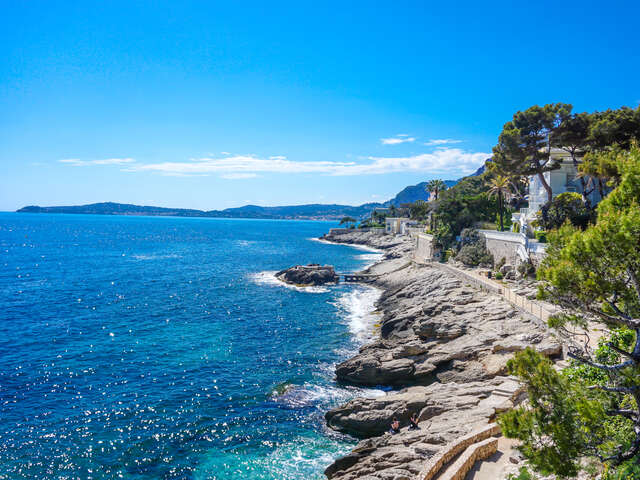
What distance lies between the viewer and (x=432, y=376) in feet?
85.8

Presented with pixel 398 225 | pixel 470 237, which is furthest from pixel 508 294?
pixel 398 225

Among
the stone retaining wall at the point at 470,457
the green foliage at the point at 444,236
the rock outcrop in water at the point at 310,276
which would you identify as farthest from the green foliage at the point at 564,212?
the rock outcrop in water at the point at 310,276

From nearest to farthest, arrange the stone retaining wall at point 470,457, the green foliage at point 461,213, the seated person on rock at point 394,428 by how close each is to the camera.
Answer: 1. the stone retaining wall at point 470,457
2. the seated person on rock at point 394,428
3. the green foliage at point 461,213

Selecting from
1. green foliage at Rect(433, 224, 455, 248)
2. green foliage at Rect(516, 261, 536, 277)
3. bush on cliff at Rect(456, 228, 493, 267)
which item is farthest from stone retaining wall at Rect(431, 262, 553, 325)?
green foliage at Rect(433, 224, 455, 248)

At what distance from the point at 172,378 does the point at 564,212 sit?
120 ft

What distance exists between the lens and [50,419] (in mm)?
22297

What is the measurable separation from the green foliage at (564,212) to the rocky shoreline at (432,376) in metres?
9.71

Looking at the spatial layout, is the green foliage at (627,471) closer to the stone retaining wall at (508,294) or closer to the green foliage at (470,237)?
the stone retaining wall at (508,294)

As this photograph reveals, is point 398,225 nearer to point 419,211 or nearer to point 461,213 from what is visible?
point 419,211

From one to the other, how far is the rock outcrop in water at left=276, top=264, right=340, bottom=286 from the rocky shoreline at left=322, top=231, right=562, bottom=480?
25320mm

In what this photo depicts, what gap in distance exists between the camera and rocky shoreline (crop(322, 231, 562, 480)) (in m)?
17.5

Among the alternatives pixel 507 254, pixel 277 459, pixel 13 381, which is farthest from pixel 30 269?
pixel 507 254

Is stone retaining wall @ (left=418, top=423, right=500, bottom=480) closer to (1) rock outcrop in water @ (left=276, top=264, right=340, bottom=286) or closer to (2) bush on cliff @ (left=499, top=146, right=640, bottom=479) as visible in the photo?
(2) bush on cliff @ (left=499, top=146, right=640, bottom=479)

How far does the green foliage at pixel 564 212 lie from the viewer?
118 feet
